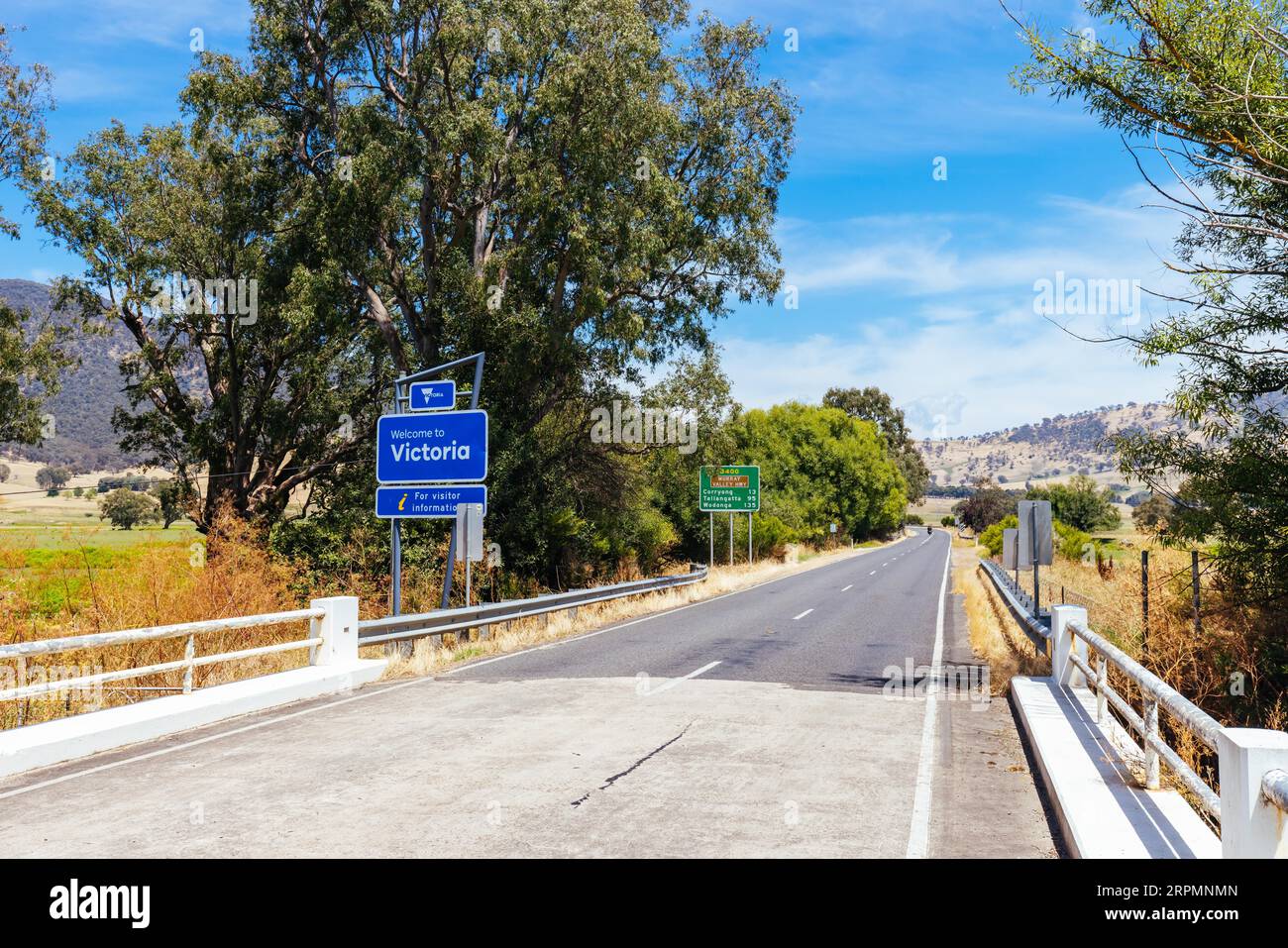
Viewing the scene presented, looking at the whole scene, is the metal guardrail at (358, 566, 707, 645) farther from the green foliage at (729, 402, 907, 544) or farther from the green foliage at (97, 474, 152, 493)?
the green foliage at (729, 402, 907, 544)

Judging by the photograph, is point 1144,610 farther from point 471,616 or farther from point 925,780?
point 471,616

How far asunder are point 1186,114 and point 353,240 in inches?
848

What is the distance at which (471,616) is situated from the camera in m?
16.3

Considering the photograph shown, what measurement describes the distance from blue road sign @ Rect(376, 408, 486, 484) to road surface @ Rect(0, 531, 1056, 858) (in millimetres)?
→ 4122

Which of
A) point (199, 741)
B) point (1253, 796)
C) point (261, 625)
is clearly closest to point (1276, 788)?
point (1253, 796)

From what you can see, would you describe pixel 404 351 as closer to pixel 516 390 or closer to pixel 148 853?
pixel 516 390

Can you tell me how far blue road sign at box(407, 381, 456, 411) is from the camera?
53.6 ft

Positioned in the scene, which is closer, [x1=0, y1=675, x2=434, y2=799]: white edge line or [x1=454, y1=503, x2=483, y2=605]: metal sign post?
[x1=0, y1=675, x2=434, y2=799]: white edge line

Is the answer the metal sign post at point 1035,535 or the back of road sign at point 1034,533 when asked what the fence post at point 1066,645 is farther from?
the back of road sign at point 1034,533

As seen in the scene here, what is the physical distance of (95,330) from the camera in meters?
31.8

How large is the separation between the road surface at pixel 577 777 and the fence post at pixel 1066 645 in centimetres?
107

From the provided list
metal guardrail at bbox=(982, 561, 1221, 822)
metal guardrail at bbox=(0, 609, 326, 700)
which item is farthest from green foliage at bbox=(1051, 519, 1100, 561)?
metal guardrail at bbox=(0, 609, 326, 700)
